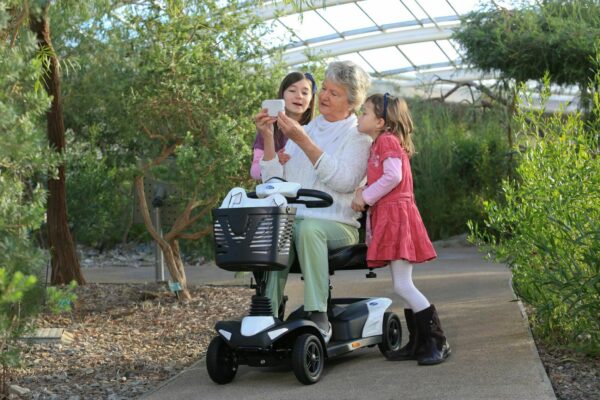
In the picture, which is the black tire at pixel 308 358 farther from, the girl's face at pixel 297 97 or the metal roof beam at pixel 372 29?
the metal roof beam at pixel 372 29

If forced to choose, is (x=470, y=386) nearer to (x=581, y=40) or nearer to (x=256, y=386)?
(x=256, y=386)

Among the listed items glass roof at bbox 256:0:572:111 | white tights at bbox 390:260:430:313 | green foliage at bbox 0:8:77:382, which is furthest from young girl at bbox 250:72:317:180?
glass roof at bbox 256:0:572:111

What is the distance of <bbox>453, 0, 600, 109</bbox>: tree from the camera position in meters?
10.9

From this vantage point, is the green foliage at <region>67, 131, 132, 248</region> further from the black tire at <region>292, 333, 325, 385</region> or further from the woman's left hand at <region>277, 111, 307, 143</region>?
the black tire at <region>292, 333, 325, 385</region>

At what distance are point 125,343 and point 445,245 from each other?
22.7ft

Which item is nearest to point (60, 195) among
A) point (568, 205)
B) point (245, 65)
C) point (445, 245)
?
point (245, 65)

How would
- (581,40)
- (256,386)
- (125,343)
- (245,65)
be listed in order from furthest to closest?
(581,40) < (245,65) < (125,343) < (256,386)

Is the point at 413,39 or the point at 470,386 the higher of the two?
the point at 413,39

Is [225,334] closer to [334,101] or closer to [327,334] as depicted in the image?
[327,334]

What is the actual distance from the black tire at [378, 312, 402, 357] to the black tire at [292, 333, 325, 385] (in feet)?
1.75

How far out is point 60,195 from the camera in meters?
7.36

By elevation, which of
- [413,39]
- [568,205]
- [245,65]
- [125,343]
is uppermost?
[413,39]

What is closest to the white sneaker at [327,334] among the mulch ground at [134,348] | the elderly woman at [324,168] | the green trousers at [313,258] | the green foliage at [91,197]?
the elderly woman at [324,168]

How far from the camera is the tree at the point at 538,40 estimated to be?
10.9 metres
